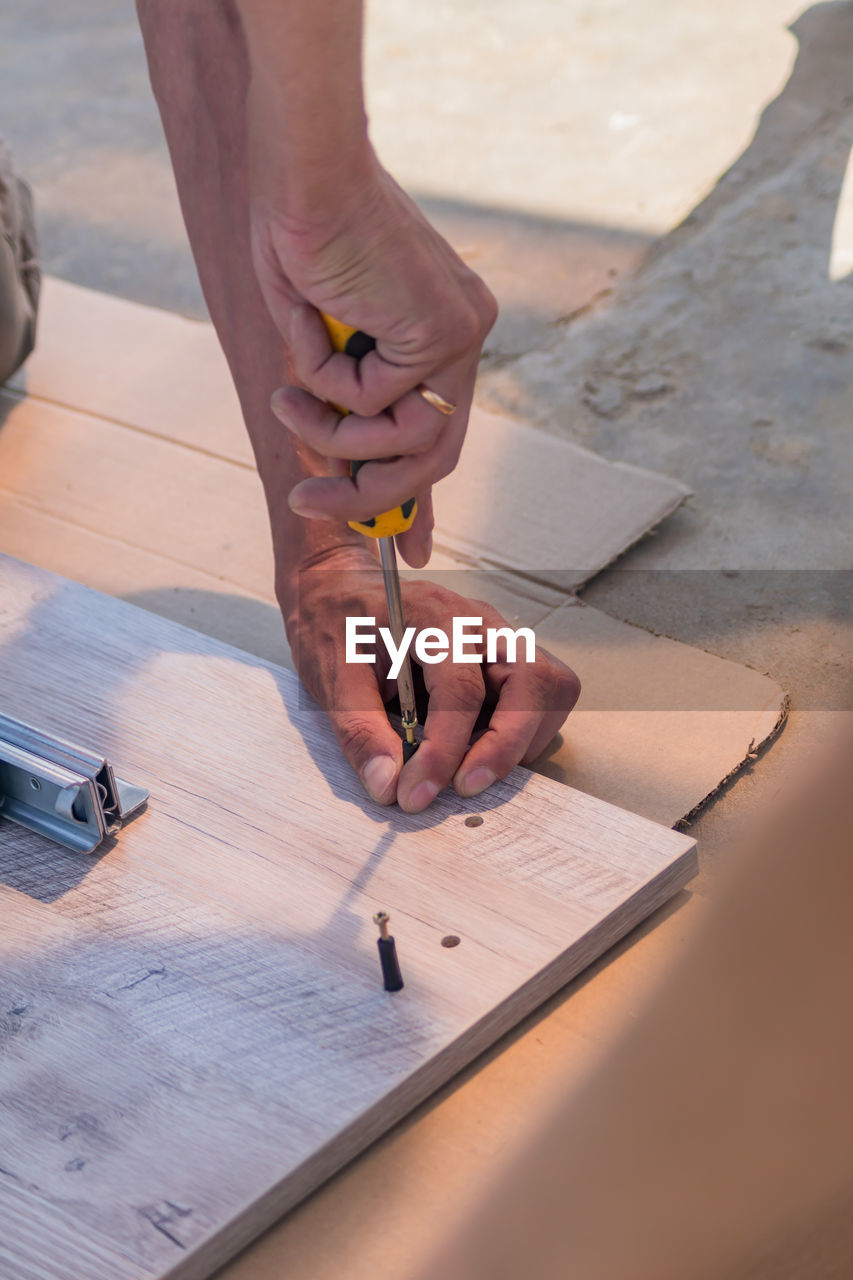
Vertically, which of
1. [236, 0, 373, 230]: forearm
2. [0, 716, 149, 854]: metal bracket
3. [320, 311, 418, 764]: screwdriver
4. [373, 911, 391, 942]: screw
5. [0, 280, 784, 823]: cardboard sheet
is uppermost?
[236, 0, 373, 230]: forearm

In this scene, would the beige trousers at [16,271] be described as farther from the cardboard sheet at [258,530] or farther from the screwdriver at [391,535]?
the screwdriver at [391,535]

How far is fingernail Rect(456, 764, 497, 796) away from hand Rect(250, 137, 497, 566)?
30cm

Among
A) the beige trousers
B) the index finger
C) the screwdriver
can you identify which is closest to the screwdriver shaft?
the screwdriver

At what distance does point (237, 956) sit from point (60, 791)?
0.24 metres

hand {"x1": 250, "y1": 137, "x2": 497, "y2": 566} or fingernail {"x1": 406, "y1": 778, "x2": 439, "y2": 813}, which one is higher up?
hand {"x1": 250, "y1": 137, "x2": 497, "y2": 566}

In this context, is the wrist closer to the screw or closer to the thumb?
the thumb

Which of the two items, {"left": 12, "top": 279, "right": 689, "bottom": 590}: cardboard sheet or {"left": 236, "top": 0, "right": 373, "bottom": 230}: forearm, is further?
{"left": 12, "top": 279, "right": 689, "bottom": 590}: cardboard sheet

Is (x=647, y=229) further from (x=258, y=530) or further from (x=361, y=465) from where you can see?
(x=361, y=465)

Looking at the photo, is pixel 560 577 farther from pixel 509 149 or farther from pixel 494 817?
pixel 509 149

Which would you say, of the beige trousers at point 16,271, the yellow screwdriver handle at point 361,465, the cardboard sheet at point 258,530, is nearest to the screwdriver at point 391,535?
the yellow screwdriver handle at point 361,465

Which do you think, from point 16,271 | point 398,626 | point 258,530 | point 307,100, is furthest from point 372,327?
point 16,271

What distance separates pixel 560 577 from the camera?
1.75 metres

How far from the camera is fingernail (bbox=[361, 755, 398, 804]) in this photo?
126 cm

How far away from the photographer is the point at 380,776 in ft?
4.14
